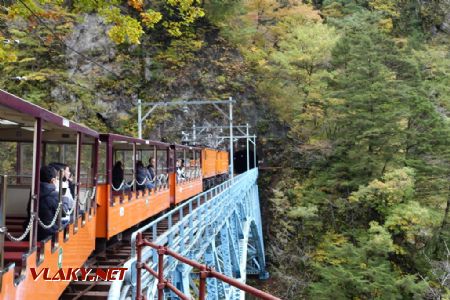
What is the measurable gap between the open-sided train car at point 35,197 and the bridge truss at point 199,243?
87 centimetres

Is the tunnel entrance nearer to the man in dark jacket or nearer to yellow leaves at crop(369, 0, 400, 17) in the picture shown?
yellow leaves at crop(369, 0, 400, 17)

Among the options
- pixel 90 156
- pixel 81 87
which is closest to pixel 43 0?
pixel 90 156

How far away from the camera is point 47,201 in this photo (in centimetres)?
527

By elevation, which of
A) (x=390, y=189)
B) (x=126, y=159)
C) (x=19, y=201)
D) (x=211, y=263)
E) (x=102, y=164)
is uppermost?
(x=126, y=159)

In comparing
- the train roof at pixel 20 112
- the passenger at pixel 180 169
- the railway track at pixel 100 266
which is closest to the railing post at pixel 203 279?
the train roof at pixel 20 112

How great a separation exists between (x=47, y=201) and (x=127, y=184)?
213 inches

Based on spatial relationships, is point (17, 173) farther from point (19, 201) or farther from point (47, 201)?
point (47, 201)

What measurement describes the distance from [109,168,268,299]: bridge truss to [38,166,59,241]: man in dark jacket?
1097 millimetres

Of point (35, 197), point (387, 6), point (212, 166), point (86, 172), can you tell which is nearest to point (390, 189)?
point (212, 166)

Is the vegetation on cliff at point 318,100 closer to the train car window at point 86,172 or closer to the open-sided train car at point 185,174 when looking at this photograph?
the train car window at point 86,172

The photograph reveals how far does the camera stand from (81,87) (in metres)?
32.1

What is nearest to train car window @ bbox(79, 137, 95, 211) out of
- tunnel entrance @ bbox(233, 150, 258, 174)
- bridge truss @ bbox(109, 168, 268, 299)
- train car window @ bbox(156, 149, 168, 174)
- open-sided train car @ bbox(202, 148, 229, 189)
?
bridge truss @ bbox(109, 168, 268, 299)

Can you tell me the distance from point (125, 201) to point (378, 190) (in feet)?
51.7

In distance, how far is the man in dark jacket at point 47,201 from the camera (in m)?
5.22
